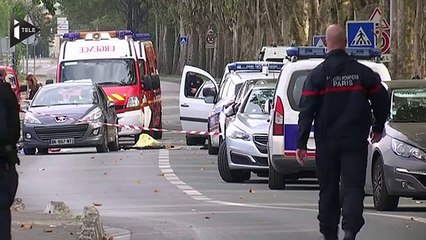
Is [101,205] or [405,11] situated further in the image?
[405,11]

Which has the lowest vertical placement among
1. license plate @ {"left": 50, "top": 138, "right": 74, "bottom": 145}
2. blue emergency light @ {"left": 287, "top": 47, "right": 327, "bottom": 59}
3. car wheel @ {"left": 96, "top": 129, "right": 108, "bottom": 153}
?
car wheel @ {"left": 96, "top": 129, "right": 108, "bottom": 153}

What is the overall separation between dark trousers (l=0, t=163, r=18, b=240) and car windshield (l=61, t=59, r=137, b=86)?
24021 mm

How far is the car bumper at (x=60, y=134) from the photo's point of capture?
96.3 feet

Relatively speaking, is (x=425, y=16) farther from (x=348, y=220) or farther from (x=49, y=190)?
(x=348, y=220)

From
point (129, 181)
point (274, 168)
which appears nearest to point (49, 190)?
point (129, 181)

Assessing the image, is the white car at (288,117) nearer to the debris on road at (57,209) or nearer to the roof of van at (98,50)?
the debris on road at (57,209)

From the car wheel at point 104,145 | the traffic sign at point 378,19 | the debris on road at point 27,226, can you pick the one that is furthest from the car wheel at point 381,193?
the traffic sign at point 378,19

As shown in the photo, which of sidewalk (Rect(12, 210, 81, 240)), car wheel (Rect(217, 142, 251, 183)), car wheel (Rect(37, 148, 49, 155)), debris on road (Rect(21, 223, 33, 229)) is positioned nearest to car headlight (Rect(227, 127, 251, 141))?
car wheel (Rect(217, 142, 251, 183))

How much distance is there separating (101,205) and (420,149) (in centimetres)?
450

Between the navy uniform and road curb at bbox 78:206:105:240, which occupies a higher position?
the navy uniform

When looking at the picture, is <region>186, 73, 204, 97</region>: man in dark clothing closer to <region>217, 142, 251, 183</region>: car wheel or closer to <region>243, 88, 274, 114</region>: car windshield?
<region>243, 88, 274, 114</region>: car windshield

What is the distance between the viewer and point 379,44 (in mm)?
35750

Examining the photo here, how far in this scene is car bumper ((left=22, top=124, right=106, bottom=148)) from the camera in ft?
96.3

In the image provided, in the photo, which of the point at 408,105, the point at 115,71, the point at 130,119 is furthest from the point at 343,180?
the point at 115,71
